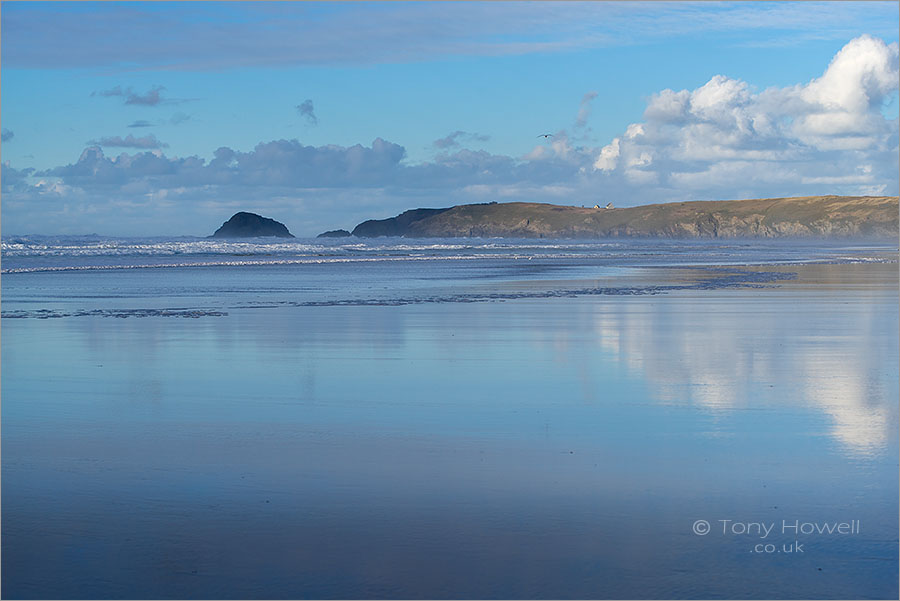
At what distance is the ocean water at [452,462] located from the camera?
4.52m

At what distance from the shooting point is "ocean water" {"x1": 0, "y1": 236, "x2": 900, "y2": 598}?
452 centimetres

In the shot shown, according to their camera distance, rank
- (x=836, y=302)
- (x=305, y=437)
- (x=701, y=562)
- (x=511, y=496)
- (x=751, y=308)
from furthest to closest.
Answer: (x=836, y=302), (x=751, y=308), (x=305, y=437), (x=511, y=496), (x=701, y=562)

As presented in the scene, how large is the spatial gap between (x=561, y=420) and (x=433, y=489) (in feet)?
7.14

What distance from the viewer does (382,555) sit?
468 cm

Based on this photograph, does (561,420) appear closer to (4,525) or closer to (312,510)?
(312,510)

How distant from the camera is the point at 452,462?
20.9ft

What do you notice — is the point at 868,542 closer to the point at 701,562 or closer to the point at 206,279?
the point at 701,562

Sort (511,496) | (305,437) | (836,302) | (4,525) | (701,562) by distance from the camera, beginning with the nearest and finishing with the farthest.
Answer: (701,562)
(4,525)
(511,496)
(305,437)
(836,302)

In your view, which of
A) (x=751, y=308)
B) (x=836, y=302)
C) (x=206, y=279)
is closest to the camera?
(x=751, y=308)

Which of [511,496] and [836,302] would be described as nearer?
[511,496]

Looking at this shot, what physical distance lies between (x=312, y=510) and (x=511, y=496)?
112 cm

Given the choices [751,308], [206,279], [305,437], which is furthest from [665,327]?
[206,279]

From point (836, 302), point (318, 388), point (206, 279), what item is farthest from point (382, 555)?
point (206, 279)

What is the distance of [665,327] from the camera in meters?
14.3
